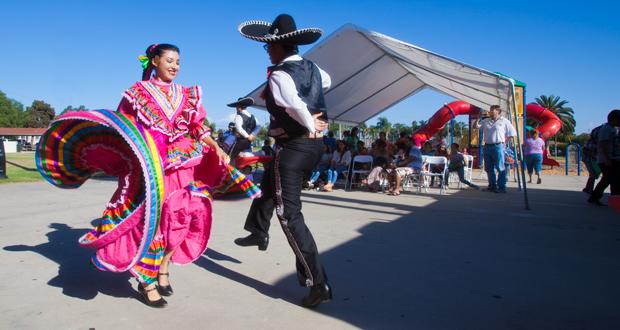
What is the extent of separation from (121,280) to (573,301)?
3.21 metres

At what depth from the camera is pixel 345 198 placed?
8430 mm

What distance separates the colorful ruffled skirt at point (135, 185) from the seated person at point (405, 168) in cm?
660

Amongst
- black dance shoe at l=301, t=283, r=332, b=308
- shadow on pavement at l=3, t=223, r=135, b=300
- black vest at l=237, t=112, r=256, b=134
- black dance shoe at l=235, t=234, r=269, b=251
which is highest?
black vest at l=237, t=112, r=256, b=134

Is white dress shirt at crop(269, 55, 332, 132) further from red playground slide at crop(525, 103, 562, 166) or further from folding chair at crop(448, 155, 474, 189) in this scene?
red playground slide at crop(525, 103, 562, 166)

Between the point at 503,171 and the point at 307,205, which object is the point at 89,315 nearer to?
the point at 307,205

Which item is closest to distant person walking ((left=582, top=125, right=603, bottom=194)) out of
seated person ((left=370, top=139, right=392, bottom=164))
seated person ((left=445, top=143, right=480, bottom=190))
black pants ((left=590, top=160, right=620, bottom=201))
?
black pants ((left=590, top=160, right=620, bottom=201))

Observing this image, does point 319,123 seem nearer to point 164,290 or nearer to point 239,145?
point 164,290

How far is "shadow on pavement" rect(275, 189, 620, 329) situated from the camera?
2.61 m

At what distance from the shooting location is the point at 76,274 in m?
3.36

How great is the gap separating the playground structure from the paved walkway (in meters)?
15.4

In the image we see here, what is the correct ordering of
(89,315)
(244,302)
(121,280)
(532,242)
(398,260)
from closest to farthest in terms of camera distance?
(89,315) → (244,302) → (121,280) → (398,260) → (532,242)

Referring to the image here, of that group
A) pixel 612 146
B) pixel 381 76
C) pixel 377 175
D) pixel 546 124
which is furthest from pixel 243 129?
pixel 546 124

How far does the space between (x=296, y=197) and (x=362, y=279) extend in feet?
3.23

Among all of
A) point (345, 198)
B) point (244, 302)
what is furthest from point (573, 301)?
point (345, 198)
